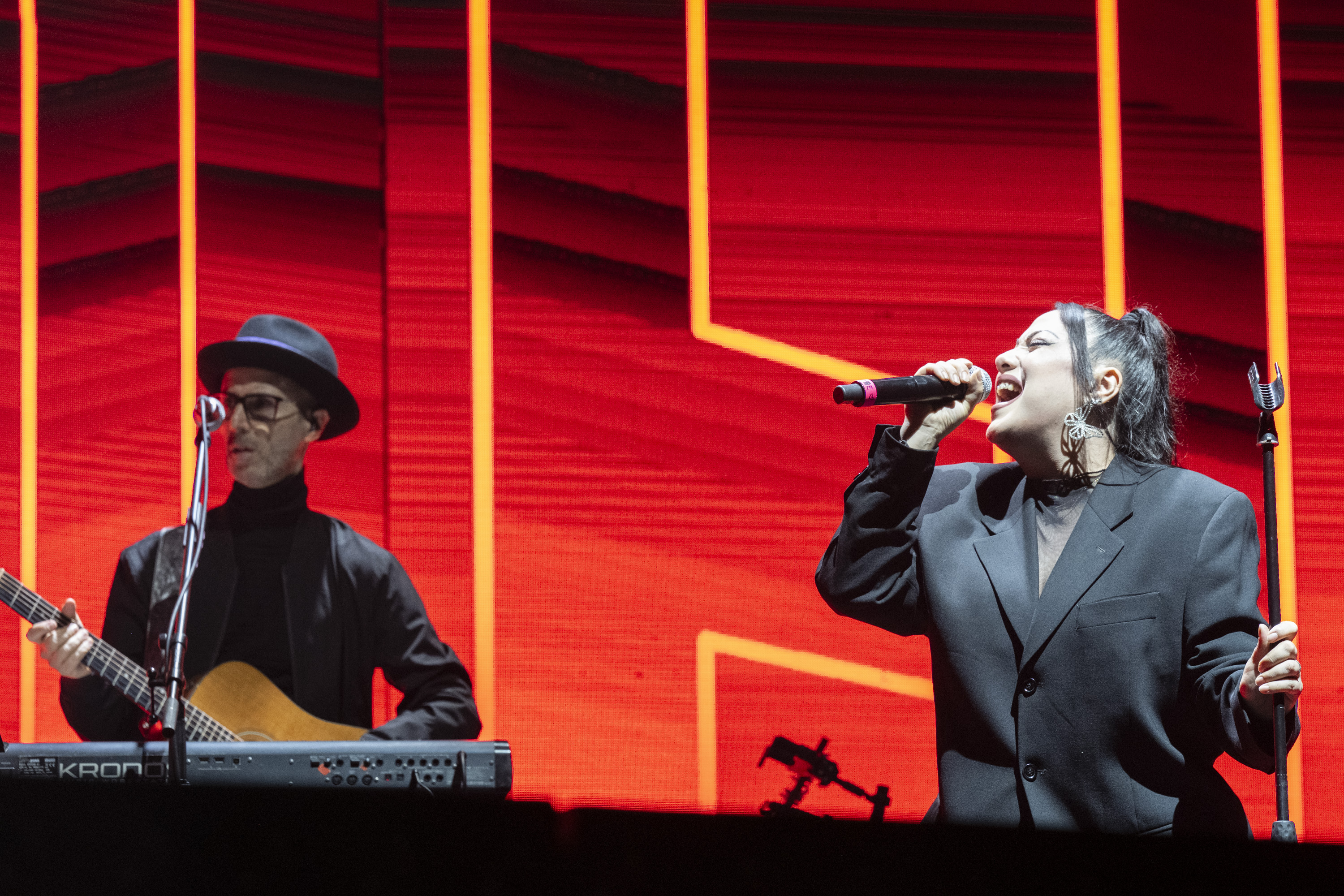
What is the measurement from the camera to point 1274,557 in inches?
76.4

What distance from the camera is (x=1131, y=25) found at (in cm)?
334

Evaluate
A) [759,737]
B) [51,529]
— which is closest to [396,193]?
[51,529]

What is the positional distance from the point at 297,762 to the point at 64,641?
766 millimetres

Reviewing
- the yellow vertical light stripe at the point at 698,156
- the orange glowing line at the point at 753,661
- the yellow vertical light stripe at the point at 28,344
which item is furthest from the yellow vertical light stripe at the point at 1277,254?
the yellow vertical light stripe at the point at 28,344

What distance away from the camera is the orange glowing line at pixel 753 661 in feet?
10.4

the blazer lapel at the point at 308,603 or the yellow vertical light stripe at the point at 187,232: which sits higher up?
the yellow vertical light stripe at the point at 187,232

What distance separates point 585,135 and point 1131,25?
54.7 inches

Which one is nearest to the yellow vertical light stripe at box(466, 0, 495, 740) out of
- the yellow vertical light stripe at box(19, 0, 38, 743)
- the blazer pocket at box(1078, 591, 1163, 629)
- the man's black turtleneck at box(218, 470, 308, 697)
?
the man's black turtleneck at box(218, 470, 308, 697)

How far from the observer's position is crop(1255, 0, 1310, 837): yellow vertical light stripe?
3.20 m

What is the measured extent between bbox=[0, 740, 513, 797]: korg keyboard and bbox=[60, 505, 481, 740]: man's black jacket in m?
0.56

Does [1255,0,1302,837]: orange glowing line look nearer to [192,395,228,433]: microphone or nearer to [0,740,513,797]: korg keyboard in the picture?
[0,740,513,797]: korg keyboard

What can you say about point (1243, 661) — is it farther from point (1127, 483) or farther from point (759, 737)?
point (759, 737)

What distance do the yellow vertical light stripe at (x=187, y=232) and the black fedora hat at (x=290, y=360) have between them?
11 centimetres

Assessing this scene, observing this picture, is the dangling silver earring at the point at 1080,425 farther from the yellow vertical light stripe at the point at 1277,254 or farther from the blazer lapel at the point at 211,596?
the blazer lapel at the point at 211,596
